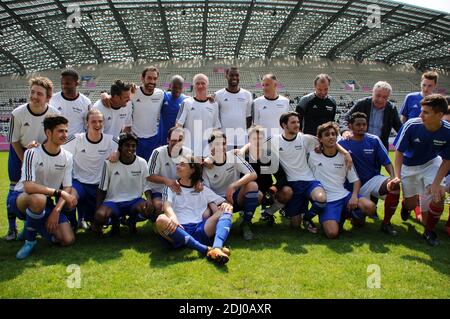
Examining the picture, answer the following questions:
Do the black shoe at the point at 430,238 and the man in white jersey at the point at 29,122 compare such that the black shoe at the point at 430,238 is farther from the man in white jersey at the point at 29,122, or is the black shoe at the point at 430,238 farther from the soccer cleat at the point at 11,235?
the soccer cleat at the point at 11,235

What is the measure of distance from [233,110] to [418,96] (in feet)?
10.4

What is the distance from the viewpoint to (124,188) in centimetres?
489

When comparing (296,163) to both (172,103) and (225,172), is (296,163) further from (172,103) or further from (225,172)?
(172,103)

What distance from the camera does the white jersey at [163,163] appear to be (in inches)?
194

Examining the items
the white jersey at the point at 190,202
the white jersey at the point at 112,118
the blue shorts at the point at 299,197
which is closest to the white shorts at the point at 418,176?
the blue shorts at the point at 299,197

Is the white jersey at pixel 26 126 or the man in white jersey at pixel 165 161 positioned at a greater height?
the white jersey at pixel 26 126

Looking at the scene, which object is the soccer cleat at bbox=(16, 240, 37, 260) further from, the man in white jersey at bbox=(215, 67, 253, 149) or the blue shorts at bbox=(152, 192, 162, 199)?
the man in white jersey at bbox=(215, 67, 253, 149)

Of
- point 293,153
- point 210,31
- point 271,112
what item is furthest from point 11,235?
point 210,31

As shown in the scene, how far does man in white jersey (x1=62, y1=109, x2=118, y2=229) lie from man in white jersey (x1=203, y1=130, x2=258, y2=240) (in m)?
1.48

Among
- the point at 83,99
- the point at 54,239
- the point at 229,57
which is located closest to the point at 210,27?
the point at 229,57

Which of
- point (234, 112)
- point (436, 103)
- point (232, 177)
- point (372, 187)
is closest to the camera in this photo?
point (436, 103)

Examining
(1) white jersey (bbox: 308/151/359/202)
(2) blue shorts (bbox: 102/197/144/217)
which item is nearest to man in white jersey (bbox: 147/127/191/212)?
(2) blue shorts (bbox: 102/197/144/217)

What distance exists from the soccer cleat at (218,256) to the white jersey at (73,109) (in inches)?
120

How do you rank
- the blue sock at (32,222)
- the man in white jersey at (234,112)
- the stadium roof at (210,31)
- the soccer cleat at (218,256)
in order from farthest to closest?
1. the stadium roof at (210,31)
2. the man in white jersey at (234,112)
3. the blue sock at (32,222)
4. the soccer cleat at (218,256)
